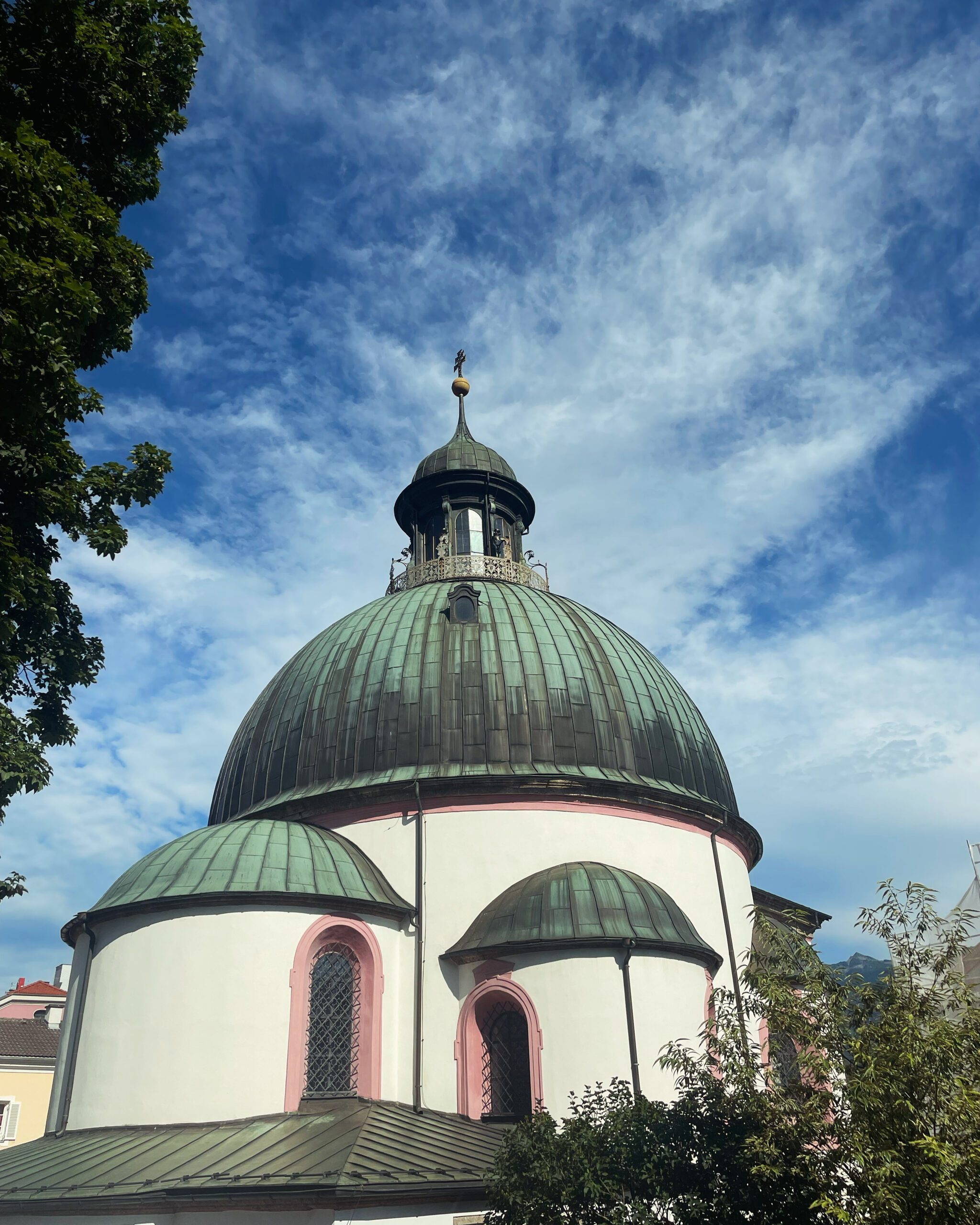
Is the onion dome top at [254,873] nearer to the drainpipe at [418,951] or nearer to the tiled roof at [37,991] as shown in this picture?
the drainpipe at [418,951]

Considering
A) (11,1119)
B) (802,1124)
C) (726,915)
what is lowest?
(802,1124)

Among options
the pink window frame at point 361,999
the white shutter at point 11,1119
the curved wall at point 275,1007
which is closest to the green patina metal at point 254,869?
the curved wall at point 275,1007

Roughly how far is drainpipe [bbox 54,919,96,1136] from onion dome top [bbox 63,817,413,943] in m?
0.54

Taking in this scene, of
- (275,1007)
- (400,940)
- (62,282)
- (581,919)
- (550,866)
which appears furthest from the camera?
(550,866)

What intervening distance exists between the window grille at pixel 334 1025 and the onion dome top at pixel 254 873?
941 mm

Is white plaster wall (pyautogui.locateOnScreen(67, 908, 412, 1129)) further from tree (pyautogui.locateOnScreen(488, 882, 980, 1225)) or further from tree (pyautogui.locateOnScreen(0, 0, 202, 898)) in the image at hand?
tree (pyautogui.locateOnScreen(0, 0, 202, 898))

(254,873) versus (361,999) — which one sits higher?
(254,873)

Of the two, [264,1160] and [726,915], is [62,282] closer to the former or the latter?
[264,1160]

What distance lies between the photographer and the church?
13.0 meters

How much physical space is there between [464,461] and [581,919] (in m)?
14.5

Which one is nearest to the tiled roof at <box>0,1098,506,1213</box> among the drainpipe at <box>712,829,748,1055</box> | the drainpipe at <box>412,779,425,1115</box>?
the drainpipe at <box>412,779,425,1115</box>

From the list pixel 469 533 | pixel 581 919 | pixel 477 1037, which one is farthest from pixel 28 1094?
pixel 581 919

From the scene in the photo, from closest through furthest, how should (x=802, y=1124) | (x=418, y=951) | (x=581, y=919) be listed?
(x=802, y=1124) → (x=581, y=919) → (x=418, y=951)

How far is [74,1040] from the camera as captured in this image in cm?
1546
